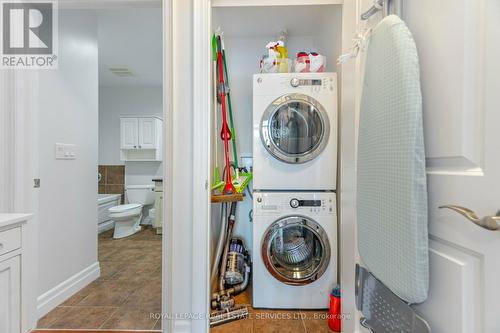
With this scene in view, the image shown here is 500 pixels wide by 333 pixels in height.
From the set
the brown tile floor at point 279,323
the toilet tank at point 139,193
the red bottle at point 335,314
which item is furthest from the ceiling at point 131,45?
the red bottle at point 335,314

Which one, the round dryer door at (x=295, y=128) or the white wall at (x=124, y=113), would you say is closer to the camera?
the round dryer door at (x=295, y=128)

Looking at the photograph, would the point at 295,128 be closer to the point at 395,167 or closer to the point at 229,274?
the point at 395,167

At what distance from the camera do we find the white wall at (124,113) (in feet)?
14.1

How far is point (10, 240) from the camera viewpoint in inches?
34.0

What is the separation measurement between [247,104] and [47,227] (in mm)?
2005

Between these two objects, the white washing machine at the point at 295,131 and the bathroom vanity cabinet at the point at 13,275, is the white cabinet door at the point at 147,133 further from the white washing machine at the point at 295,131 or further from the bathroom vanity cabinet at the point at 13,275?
the bathroom vanity cabinet at the point at 13,275

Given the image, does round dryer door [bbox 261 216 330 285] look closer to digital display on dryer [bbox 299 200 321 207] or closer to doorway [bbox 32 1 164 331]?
digital display on dryer [bbox 299 200 321 207]

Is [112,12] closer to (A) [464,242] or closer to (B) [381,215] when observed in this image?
(B) [381,215]

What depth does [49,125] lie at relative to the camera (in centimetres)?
175

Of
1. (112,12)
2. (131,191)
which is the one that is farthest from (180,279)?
(131,191)

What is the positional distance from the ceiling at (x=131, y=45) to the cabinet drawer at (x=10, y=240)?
165cm

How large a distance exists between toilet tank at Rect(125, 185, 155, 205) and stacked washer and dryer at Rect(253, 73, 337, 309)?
2.99m

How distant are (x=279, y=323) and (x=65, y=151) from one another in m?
2.10

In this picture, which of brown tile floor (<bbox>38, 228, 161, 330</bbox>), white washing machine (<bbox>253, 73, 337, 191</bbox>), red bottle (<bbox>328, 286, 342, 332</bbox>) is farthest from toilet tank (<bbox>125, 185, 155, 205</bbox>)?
red bottle (<bbox>328, 286, 342, 332</bbox>)
